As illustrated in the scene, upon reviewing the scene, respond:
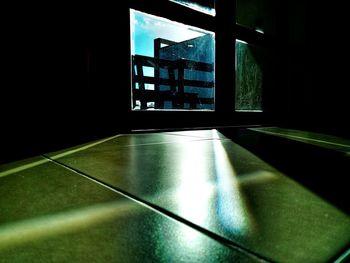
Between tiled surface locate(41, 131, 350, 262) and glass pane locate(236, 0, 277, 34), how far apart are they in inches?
98.0

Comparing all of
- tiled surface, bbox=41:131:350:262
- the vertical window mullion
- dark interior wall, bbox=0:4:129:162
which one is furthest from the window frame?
tiled surface, bbox=41:131:350:262

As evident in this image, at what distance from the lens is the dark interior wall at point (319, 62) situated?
3773mm

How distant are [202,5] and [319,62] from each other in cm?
242

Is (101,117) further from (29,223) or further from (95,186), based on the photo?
(29,223)

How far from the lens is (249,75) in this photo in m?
3.32

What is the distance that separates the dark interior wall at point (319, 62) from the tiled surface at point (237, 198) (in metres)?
3.22

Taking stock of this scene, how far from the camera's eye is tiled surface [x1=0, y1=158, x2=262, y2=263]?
0.36 meters

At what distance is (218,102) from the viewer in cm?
278

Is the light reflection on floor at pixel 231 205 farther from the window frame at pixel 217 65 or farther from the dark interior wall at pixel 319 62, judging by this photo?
the dark interior wall at pixel 319 62

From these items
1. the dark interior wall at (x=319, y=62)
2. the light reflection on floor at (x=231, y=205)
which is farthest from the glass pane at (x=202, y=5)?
the light reflection on floor at (x=231, y=205)

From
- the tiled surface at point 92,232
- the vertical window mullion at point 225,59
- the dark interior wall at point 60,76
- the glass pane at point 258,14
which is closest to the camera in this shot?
the tiled surface at point 92,232

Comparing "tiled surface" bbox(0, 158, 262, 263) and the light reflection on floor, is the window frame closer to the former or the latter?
the light reflection on floor

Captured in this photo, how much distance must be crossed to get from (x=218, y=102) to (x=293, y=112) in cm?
153

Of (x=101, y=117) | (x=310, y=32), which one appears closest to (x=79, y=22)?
(x=101, y=117)
